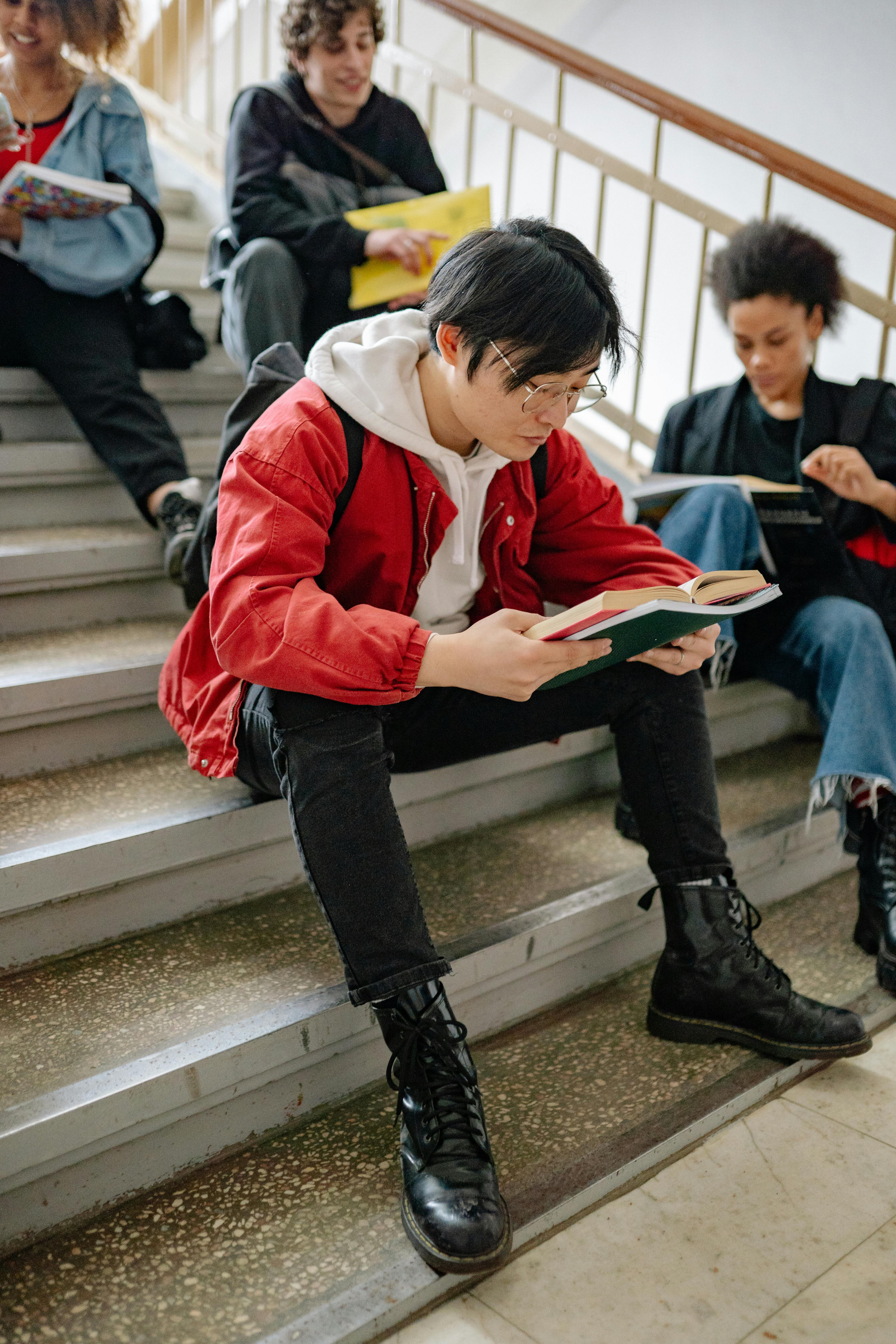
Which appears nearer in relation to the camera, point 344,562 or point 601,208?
point 344,562

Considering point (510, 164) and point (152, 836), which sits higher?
point (510, 164)

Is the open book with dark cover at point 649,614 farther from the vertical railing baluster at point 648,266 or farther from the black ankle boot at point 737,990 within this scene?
the vertical railing baluster at point 648,266

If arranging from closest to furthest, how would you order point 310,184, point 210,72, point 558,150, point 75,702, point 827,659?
point 75,702
point 827,659
point 310,184
point 558,150
point 210,72

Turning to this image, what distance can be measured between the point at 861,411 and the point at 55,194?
1511 mm

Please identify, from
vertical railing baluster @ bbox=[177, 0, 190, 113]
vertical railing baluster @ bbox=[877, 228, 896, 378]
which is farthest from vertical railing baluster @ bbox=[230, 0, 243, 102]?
vertical railing baluster @ bbox=[877, 228, 896, 378]

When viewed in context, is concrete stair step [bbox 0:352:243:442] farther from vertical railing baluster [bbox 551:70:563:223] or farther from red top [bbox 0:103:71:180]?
vertical railing baluster [bbox 551:70:563:223]

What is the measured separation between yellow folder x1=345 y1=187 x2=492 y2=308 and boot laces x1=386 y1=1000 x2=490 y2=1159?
151 centimetres

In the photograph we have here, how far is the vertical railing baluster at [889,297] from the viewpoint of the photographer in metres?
2.12

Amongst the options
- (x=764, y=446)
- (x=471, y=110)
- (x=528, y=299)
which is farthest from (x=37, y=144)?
(x=764, y=446)

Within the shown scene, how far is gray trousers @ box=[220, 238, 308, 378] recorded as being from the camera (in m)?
1.98

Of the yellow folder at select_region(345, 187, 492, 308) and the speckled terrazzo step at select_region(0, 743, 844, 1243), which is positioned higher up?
the yellow folder at select_region(345, 187, 492, 308)

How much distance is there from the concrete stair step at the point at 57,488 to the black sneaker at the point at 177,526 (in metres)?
0.22

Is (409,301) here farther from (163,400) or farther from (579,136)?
(579,136)

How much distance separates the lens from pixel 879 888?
5.32 ft
